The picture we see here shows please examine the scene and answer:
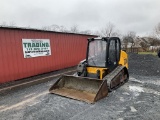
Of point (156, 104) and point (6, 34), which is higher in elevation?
point (6, 34)

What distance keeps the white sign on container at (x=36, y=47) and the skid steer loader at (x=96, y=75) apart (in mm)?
3042

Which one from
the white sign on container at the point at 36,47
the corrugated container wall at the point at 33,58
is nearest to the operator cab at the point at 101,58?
the corrugated container wall at the point at 33,58

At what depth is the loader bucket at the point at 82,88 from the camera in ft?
19.3

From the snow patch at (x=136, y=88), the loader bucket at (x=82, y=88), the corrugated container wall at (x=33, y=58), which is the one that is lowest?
the snow patch at (x=136, y=88)

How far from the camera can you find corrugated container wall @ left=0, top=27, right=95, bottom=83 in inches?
319

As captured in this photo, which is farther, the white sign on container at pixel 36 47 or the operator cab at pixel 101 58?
the white sign on container at pixel 36 47

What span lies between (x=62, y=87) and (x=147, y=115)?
341cm

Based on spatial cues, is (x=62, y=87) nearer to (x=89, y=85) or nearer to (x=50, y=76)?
(x=89, y=85)

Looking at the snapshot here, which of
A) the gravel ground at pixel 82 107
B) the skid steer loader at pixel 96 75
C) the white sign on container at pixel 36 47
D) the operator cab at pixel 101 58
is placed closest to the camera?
the gravel ground at pixel 82 107

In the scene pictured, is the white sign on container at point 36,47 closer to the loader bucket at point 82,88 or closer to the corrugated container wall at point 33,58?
the corrugated container wall at point 33,58

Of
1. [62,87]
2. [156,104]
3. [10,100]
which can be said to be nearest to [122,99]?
[156,104]

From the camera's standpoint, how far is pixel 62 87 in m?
7.07

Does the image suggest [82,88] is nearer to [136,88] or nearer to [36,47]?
[136,88]

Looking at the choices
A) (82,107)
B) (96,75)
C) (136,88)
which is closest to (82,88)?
(96,75)
